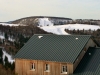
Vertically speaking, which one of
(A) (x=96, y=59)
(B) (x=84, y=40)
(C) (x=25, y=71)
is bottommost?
(C) (x=25, y=71)

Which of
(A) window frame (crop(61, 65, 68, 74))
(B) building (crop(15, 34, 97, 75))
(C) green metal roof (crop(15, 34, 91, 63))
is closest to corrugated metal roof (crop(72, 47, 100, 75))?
(B) building (crop(15, 34, 97, 75))

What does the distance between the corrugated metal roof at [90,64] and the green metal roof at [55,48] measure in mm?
1390

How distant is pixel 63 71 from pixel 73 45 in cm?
363

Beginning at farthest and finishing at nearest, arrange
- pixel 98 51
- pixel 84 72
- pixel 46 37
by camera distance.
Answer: pixel 46 37 → pixel 98 51 → pixel 84 72

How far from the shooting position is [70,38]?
30297 millimetres

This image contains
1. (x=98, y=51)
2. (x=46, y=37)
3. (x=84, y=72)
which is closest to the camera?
(x=84, y=72)

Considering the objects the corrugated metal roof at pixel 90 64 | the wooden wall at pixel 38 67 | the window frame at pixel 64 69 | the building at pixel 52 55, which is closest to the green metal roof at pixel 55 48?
the building at pixel 52 55

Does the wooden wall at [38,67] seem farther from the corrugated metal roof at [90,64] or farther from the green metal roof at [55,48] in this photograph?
the corrugated metal roof at [90,64]

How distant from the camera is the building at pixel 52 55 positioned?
2742 cm

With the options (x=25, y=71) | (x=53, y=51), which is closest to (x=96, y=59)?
(x=53, y=51)

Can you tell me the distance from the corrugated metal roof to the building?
1.65ft

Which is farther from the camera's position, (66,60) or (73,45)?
A: (73,45)

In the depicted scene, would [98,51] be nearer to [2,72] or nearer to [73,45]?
[73,45]

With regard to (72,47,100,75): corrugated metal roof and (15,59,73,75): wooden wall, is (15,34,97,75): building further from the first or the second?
(72,47,100,75): corrugated metal roof
